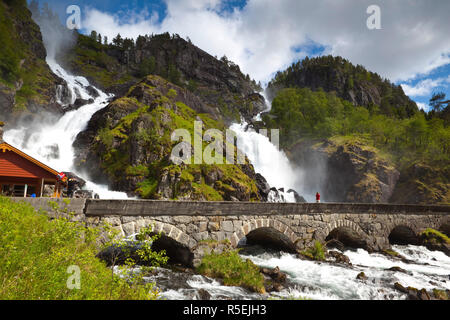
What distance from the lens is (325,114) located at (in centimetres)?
7062

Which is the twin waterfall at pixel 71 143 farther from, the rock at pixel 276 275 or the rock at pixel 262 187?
the rock at pixel 276 275

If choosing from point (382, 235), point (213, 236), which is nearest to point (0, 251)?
point (213, 236)

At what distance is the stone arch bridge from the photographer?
10.9 m

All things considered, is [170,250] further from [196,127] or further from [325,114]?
[325,114]

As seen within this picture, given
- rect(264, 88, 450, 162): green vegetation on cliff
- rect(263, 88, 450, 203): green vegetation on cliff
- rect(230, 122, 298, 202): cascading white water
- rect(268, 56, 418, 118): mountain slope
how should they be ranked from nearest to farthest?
1. rect(263, 88, 450, 203): green vegetation on cliff
2. rect(230, 122, 298, 202): cascading white water
3. rect(264, 88, 450, 162): green vegetation on cliff
4. rect(268, 56, 418, 118): mountain slope

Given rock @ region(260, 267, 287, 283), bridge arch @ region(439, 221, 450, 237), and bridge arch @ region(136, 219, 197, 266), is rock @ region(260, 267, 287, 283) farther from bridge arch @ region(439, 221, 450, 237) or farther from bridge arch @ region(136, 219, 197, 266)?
bridge arch @ region(439, 221, 450, 237)

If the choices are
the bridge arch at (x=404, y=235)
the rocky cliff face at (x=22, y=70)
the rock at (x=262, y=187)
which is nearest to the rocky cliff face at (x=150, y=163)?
the rock at (x=262, y=187)

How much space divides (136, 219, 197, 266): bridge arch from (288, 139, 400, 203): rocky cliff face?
131 feet

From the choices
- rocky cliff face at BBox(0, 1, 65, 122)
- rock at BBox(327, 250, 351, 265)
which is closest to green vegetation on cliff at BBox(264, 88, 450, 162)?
rock at BBox(327, 250, 351, 265)

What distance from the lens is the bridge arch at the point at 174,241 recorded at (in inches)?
462

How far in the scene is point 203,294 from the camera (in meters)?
9.76

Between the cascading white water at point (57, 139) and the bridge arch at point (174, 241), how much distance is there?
16.1 meters

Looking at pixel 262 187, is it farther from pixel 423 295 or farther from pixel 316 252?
pixel 423 295

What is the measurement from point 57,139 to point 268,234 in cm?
3508
